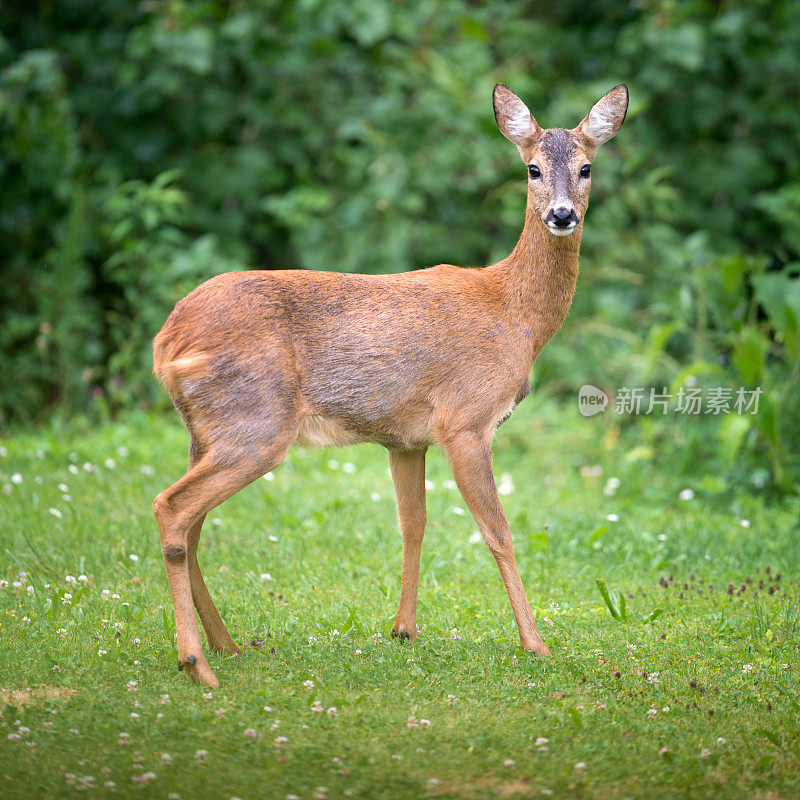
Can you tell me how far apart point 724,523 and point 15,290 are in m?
6.46

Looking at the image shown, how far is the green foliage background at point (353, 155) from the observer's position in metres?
8.82

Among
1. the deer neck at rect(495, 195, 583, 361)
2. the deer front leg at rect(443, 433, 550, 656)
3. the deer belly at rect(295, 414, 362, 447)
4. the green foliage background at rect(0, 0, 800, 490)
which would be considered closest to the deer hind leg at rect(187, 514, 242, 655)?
the deer belly at rect(295, 414, 362, 447)

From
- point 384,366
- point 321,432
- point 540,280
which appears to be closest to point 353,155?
point 540,280

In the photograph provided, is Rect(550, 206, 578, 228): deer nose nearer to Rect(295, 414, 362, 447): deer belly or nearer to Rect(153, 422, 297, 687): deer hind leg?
Rect(295, 414, 362, 447): deer belly

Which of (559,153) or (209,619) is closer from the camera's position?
(209,619)

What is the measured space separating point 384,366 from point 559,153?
1.19 m

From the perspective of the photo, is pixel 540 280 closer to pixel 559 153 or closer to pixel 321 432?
pixel 559 153

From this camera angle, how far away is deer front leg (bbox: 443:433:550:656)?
4.31 meters

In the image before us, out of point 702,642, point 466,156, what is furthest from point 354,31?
point 702,642

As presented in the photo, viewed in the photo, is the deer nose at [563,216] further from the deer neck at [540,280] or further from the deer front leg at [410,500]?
the deer front leg at [410,500]

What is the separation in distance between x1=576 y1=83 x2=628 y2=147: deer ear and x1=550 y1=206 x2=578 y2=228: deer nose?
561 mm

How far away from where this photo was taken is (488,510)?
171 inches

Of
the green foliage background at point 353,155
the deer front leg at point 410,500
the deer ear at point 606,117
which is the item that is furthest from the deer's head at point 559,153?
the green foliage background at point 353,155

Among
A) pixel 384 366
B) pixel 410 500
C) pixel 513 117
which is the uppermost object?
pixel 513 117
